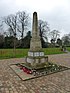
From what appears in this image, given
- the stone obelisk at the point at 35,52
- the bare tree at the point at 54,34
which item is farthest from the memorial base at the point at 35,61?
the bare tree at the point at 54,34

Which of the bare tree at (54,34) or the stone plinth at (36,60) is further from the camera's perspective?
the bare tree at (54,34)

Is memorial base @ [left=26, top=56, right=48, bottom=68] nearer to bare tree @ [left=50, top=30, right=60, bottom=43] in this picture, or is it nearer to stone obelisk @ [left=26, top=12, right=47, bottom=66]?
stone obelisk @ [left=26, top=12, right=47, bottom=66]

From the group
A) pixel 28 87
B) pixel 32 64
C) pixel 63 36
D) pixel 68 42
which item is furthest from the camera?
pixel 63 36

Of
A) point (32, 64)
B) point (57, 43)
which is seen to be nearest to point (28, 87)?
point (32, 64)

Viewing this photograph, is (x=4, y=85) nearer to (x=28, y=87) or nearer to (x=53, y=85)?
(x=28, y=87)

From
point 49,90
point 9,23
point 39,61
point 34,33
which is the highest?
point 9,23

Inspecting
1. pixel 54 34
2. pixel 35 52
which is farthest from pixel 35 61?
pixel 54 34

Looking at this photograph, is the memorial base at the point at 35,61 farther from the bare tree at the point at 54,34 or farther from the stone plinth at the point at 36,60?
the bare tree at the point at 54,34

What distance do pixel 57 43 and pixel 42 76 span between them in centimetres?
5493

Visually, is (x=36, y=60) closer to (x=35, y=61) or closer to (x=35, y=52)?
(x=35, y=61)

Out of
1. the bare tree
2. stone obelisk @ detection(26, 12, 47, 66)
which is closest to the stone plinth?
stone obelisk @ detection(26, 12, 47, 66)

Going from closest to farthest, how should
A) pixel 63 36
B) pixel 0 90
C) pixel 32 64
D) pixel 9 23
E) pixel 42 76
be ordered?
pixel 0 90 → pixel 42 76 → pixel 32 64 → pixel 9 23 → pixel 63 36

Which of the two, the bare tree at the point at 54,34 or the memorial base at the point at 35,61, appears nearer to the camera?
the memorial base at the point at 35,61

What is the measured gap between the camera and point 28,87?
4.87 metres
